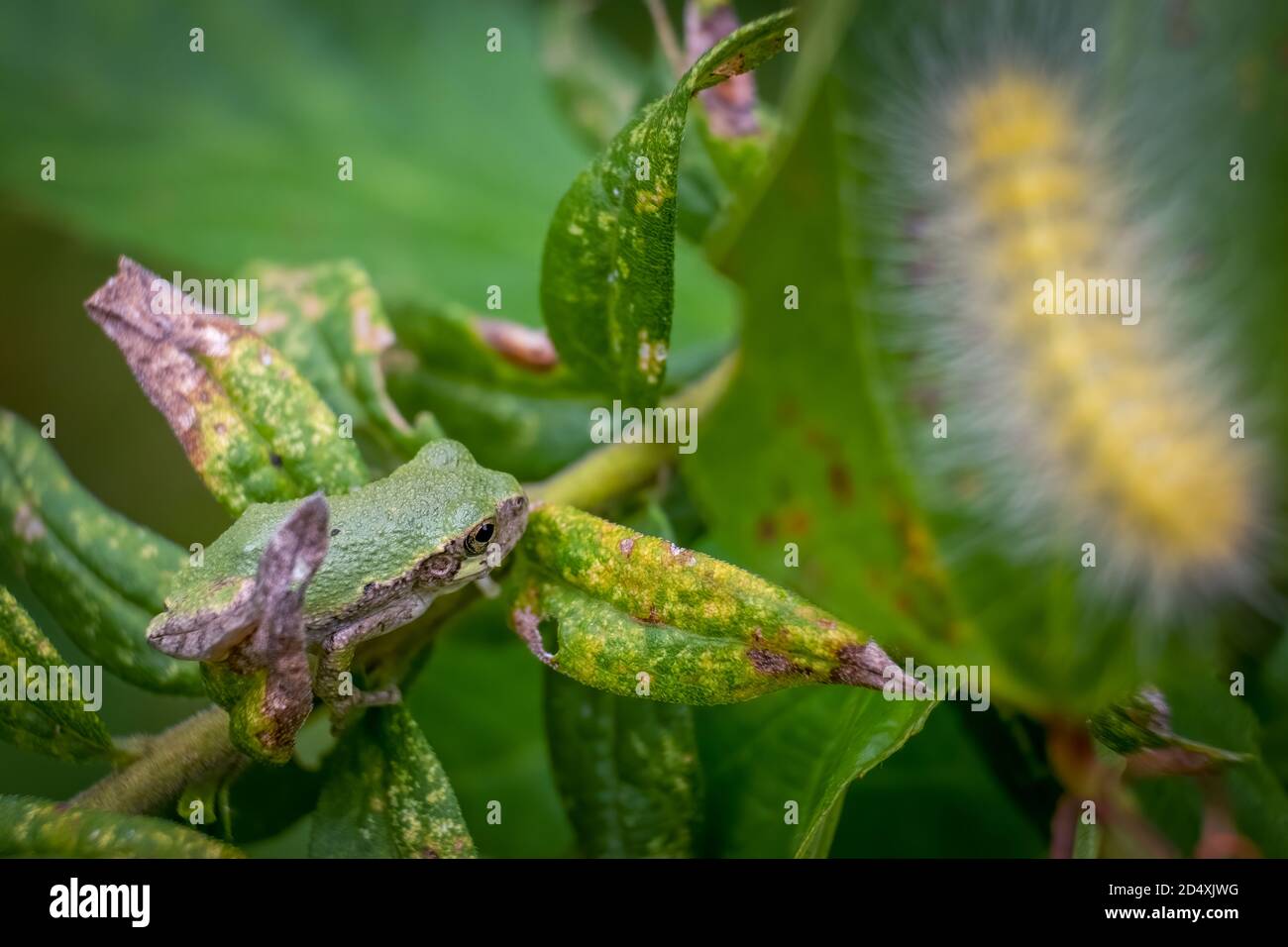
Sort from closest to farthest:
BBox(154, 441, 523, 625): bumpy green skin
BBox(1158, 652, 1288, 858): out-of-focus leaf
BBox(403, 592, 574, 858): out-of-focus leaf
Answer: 1. BBox(154, 441, 523, 625): bumpy green skin
2. BBox(1158, 652, 1288, 858): out-of-focus leaf
3. BBox(403, 592, 574, 858): out-of-focus leaf

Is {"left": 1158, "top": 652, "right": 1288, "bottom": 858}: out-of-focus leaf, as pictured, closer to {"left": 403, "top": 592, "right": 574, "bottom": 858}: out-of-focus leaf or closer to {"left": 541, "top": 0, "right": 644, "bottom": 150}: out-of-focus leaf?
{"left": 403, "top": 592, "right": 574, "bottom": 858}: out-of-focus leaf

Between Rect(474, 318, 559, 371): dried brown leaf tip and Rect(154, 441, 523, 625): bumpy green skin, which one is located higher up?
Rect(474, 318, 559, 371): dried brown leaf tip

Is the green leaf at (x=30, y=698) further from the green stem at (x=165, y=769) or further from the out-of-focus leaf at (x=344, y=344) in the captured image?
the out-of-focus leaf at (x=344, y=344)

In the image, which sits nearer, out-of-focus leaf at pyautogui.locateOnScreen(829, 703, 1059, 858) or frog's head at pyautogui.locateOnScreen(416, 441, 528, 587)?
frog's head at pyautogui.locateOnScreen(416, 441, 528, 587)

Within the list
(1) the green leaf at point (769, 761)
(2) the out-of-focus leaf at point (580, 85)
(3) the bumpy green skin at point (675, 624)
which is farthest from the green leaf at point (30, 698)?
(2) the out-of-focus leaf at point (580, 85)

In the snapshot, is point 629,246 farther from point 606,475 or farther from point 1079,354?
point 1079,354

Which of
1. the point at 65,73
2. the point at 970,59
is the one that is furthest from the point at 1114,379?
the point at 65,73

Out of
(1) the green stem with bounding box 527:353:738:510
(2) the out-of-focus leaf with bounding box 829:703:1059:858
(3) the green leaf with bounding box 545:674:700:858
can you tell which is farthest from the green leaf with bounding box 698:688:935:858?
(1) the green stem with bounding box 527:353:738:510

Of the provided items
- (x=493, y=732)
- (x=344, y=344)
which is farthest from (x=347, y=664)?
(x=493, y=732)
